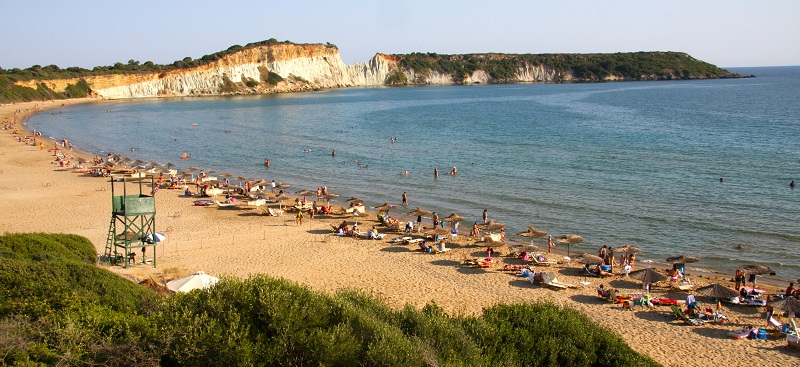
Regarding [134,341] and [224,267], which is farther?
[224,267]

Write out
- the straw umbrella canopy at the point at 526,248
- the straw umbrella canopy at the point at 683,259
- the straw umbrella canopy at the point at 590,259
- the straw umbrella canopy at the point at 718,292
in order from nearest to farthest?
the straw umbrella canopy at the point at 718,292
the straw umbrella canopy at the point at 683,259
the straw umbrella canopy at the point at 590,259
the straw umbrella canopy at the point at 526,248

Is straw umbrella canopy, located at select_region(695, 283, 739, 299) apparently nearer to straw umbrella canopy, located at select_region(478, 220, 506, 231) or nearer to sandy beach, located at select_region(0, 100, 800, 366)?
sandy beach, located at select_region(0, 100, 800, 366)

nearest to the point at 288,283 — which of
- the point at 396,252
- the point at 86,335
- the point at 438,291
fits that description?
the point at 86,335

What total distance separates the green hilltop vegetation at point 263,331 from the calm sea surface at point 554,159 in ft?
42.9

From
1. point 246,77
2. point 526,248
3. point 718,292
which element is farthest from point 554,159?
point 246,77

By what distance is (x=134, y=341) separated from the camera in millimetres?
10188

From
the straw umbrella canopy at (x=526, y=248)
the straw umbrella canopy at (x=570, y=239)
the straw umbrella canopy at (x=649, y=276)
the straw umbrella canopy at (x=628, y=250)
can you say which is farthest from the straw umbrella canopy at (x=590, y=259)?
the straw umbrella canopy at (x=526, y=248)

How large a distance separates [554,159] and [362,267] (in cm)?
2669

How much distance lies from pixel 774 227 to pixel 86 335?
26.8m

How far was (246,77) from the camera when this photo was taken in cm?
14700

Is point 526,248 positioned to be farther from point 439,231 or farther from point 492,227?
point 439,231

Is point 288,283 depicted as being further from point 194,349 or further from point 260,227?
point 260,227

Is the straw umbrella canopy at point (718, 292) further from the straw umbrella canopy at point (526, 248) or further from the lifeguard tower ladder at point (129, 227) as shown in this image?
the lifeguard tower ladder at point (129, 227)

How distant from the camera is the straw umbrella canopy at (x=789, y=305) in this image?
16.1m
